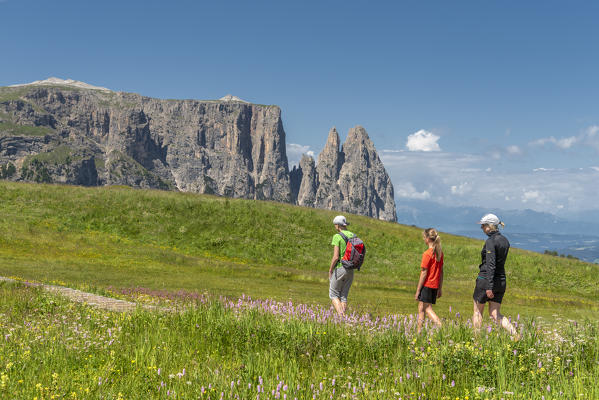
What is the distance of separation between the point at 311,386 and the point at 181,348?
3254 millimetres

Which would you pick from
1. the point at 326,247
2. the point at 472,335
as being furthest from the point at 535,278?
the point at 472,335

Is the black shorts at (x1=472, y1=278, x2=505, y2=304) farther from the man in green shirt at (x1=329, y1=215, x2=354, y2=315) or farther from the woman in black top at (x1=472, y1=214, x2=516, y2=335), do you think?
the man in green shirt at (x1=329, y1=215, x2=354, y2=315)

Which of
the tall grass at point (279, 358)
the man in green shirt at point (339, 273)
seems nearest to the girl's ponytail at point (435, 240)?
the man in green shirt at point (339, 273)

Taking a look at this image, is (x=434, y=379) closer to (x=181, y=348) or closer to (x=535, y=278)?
(x=181, y=348)

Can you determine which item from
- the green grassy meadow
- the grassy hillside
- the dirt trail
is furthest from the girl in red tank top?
the grassy hillside

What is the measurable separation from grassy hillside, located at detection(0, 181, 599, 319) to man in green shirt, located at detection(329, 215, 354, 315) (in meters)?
9.45

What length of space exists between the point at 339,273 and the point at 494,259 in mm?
4302

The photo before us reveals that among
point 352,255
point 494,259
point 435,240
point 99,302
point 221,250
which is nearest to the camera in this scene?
point 494,259

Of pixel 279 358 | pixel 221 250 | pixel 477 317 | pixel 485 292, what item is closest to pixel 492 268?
pixel 485 292

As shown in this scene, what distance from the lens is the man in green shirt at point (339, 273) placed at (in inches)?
510

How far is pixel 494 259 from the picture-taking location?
10.9m

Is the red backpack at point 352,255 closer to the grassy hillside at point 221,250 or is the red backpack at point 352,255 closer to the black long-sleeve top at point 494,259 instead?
the black long-sleeve top at point 494,259

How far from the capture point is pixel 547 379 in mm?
6480

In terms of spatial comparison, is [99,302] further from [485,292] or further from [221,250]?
[221,250]
